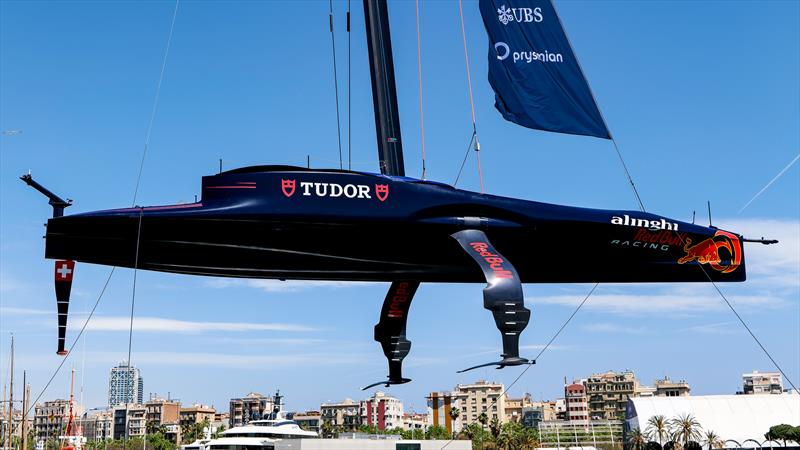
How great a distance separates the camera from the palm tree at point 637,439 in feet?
260

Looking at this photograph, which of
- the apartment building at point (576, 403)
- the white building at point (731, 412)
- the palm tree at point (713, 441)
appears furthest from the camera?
the apartment building at point (576, 403)

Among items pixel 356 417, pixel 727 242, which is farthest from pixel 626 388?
pixel 727 242

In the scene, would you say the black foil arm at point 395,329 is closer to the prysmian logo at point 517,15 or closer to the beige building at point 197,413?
the prysmian logo at point 517,15

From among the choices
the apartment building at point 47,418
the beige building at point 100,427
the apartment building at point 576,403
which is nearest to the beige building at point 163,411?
the beige building at point 100,427

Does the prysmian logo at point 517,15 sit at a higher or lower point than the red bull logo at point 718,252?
higher

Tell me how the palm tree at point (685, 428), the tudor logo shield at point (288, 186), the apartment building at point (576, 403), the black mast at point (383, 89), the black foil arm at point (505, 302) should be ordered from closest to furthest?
the black foil arm at point (505, 302) → the tudor logo shield at point (288, 186) → the black mast at point (383, 89) → the palm tree at point (685, 428) → the apartment building at point (576, 403)

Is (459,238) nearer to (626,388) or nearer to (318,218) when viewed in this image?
(318,218)

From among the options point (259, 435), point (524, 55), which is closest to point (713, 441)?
point (259, 435)

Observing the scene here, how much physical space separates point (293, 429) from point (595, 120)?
4465 centimetres

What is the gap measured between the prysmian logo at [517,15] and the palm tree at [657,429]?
70168 millimetres

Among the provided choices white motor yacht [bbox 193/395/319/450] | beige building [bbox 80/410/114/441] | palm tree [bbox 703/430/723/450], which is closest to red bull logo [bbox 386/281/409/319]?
white motor yacht [bbox 193/395/319/450]

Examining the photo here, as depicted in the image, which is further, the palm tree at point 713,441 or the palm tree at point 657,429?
the palm tree at point 657,429

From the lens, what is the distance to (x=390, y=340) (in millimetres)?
17062

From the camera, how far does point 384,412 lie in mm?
151875
